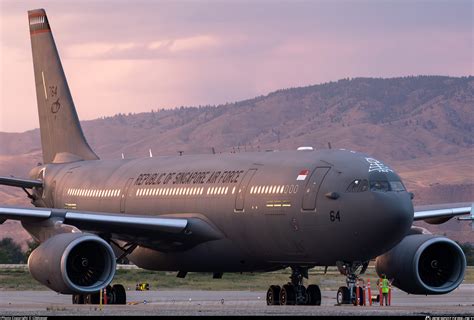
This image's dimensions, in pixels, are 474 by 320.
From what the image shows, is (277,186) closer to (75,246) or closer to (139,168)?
(75,246)

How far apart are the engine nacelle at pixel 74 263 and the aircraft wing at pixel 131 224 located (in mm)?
1746

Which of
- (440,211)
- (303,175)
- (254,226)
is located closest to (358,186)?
(303,175)

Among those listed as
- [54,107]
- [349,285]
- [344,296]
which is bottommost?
[344,296]

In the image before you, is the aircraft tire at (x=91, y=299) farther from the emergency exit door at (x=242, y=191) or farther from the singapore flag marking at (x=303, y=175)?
Result: the singapore flag marking at (x=303, y=175)

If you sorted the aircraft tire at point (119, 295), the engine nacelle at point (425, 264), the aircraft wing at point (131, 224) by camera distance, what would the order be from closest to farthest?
the engine nacelle at point (425, 264) → the aircraft wing at point (131, 224) → the aircraft tire at point (119, 295)

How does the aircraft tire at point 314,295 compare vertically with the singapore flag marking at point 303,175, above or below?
below

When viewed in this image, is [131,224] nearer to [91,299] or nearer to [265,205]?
[91,299]

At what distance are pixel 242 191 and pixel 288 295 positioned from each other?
3588 mm

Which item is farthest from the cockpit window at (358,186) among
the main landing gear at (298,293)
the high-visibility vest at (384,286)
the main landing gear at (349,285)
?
the high-visibility vest at (384,286)

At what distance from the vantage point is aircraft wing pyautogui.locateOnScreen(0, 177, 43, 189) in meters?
50.6

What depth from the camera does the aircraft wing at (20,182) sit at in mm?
50625

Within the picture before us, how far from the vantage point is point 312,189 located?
130 feet

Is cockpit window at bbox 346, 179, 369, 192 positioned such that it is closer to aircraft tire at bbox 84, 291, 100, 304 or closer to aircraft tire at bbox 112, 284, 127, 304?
aircraft tire at bbox 112, 284, 127, 304

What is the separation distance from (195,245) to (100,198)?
25.9 ft
